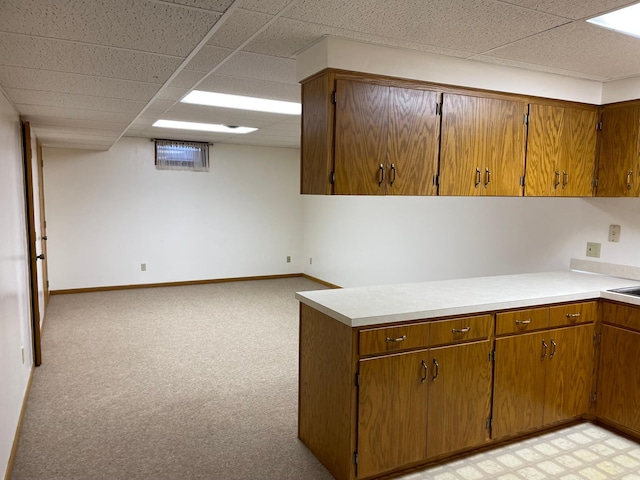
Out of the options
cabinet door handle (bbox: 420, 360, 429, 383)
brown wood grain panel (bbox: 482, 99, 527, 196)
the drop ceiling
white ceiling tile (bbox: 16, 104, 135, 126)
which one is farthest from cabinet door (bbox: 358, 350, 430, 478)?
white ceiling tile (bbox: 16, 104, 135, 126)

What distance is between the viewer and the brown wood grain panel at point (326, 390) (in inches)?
89.3

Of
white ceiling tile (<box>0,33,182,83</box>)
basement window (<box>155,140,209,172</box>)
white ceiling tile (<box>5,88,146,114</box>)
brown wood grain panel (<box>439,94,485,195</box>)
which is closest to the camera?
white ceiling tile (<box>0,33,182,83</box>)

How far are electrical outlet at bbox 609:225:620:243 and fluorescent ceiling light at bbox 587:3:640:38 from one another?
1.59m

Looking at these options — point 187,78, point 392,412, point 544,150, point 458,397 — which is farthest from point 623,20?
point 187,78

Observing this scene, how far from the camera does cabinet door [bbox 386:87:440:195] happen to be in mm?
2541

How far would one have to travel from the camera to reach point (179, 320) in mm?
5457

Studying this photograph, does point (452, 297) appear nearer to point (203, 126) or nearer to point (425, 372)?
point (425, 372)

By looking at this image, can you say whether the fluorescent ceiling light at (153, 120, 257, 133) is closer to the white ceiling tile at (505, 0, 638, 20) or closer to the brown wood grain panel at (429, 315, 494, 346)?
the brown wood grain panel at (429, 315, 494, 346)

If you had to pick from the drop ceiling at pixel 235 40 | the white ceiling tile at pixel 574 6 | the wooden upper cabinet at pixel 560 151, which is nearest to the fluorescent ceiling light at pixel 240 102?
the drop ceiling at pixel 235 40

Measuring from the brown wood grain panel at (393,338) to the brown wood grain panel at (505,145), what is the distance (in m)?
1.09

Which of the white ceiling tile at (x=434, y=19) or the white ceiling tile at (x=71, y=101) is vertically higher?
the white ceiling tile at (x=434, y=19)

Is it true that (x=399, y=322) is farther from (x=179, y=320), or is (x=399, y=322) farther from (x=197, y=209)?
(x=197, y=209)

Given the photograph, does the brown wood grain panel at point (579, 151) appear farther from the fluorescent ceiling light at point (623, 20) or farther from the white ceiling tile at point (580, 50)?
the fluorescent ceiling light at point (623, 20)

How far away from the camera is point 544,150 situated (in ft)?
10.1
